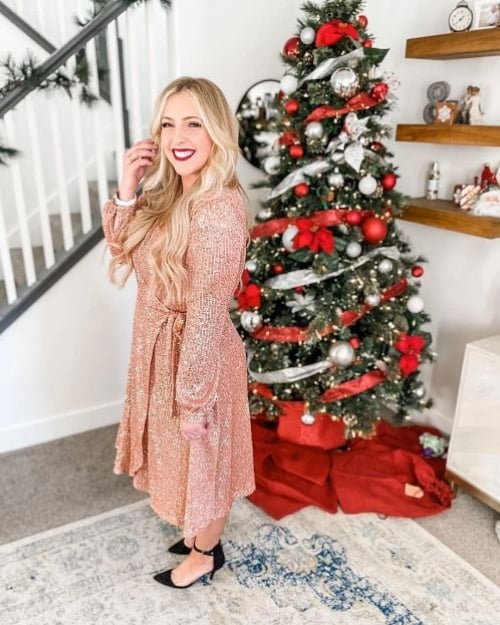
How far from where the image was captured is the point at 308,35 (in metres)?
2.11

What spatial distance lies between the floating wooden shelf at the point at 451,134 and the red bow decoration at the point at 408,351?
786 millimetres

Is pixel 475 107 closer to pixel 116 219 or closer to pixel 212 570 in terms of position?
pixel 116 219

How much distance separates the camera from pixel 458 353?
265cm

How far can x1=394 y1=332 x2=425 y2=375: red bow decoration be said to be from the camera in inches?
88.9

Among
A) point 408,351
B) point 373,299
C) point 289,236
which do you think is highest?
point 289,236

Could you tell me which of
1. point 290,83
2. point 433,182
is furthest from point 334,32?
point 433,182

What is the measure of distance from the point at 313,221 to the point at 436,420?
4.16ft

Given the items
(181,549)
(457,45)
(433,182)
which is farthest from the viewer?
(433,182)

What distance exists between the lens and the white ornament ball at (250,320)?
2.29 m

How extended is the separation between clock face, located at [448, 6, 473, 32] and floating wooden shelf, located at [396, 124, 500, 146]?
1.16 feet

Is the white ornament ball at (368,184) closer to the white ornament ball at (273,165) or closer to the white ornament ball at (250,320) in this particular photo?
the white ornament ball at (273,165)

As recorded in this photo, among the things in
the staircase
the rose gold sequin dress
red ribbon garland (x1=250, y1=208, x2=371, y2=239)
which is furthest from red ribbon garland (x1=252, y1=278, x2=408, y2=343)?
the staircase

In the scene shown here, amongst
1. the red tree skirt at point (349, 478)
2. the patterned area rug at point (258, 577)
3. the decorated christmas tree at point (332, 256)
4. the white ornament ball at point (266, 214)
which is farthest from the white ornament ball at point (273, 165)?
the patterned area rug at point (258, 577)

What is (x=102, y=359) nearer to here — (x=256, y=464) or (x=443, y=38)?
(x=256, y=464)
